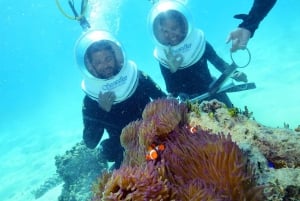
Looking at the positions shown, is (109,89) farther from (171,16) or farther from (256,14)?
(256,14)

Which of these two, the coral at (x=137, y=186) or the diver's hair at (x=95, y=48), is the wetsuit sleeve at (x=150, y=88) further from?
the coral at (x=137, y=186)

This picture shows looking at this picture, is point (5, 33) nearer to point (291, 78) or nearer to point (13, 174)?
point (13, 174)

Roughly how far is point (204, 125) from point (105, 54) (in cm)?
325

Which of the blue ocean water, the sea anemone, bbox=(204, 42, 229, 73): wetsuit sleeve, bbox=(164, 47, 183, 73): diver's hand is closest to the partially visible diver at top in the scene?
bbox=(164, 47, 183, 73): diver's hand

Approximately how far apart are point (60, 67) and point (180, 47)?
331ft

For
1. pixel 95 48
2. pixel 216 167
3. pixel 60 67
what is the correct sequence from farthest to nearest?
pixel 60 67
pixel 95 48
pixel 216 167

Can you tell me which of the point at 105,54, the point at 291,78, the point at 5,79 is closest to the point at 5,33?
the point at 5,79

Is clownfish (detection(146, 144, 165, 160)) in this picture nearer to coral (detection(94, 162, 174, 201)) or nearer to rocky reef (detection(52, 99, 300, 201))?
rocky reef (detection(52, 99, 300, 201))

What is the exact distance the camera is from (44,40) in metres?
107

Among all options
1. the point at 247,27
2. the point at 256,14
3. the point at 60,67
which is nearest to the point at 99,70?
the point at 247,27

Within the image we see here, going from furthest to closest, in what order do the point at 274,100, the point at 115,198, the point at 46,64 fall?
the point at 46,64, the point at 274,100, the point at 115,198

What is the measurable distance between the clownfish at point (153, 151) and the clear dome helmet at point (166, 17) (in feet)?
13.1

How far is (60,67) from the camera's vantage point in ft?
336

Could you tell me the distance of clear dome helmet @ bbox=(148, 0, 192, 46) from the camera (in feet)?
20.0
